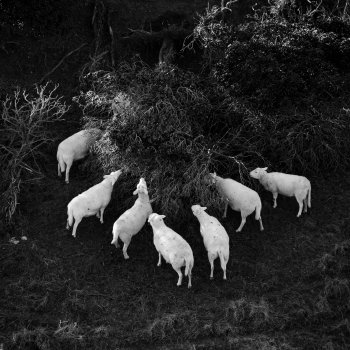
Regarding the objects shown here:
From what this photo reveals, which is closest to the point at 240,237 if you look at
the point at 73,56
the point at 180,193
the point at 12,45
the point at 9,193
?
the point at 180,193

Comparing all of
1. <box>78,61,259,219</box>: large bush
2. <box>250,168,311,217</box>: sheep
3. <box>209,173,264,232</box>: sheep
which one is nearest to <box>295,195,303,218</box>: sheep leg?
<box>250,168,311,217</box>: sheep

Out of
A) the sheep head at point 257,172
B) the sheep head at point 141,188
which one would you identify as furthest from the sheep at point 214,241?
the sheep head at point 257,172

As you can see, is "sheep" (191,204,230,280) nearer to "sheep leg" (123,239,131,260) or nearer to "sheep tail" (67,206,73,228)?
"sheep leg" (123,239,131,260)

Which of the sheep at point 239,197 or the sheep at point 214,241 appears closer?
the sheep at point 214,241

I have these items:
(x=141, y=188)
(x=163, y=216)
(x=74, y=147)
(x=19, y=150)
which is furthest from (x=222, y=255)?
(x=19, y=150)

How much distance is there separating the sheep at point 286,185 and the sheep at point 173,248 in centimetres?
300

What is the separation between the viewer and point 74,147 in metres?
15.2

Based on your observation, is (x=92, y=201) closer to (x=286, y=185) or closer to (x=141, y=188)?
(x=141, y=188)

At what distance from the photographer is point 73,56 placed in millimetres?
19031

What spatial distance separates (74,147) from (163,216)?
3551mm

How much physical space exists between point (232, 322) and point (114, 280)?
Answer: 2612mm

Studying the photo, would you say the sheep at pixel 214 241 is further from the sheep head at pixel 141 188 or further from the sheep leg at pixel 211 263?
the sheep head at pixel 141 188

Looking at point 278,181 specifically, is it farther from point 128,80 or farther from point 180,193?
point 128,80

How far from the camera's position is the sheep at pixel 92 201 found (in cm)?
1330
